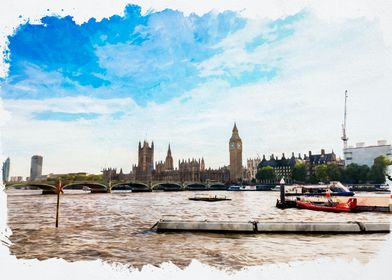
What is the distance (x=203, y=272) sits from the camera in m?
6.77

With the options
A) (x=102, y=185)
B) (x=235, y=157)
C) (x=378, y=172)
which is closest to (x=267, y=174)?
(x=235, y=157)

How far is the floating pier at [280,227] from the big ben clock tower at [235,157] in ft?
529

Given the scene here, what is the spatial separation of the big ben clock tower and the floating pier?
529ft

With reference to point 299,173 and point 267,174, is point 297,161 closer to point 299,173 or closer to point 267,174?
point 267,174

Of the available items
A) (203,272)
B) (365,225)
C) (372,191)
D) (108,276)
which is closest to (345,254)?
(365,225)

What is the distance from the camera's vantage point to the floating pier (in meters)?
17.0

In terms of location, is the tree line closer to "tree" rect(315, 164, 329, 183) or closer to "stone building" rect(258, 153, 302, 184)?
"tree" rect(315, 164, 329, 183)

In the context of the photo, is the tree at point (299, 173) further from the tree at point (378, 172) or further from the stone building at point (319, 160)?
the tree at point (378, 172)

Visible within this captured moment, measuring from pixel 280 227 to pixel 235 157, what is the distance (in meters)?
173

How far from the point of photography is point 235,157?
189500 millimetres

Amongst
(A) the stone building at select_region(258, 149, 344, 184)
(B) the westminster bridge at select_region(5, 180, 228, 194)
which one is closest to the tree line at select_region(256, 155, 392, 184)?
(A) the stone building at select_region(258, 149, 344, 184)

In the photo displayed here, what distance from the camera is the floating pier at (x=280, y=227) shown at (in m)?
17.0

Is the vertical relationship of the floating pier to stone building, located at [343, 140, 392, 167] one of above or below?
below

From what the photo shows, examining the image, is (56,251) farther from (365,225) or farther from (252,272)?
(365,225)
